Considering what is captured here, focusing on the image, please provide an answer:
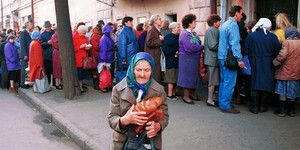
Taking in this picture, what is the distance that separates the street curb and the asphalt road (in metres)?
0.09

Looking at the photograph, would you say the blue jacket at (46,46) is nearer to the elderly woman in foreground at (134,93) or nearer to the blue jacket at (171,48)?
the blue jacket at (171,48)

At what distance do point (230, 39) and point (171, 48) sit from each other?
149 centimetres

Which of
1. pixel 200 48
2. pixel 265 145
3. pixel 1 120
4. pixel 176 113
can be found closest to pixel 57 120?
pixel 1 120

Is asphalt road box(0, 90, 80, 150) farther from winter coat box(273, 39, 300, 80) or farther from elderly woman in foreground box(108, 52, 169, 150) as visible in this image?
winter coat box(273, 39, 300, 80)

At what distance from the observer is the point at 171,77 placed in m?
6.68

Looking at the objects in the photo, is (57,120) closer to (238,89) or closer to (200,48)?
(200,48)

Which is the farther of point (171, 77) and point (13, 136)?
point (171, 77)

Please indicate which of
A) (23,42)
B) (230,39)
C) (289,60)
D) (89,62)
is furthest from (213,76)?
(23,42)

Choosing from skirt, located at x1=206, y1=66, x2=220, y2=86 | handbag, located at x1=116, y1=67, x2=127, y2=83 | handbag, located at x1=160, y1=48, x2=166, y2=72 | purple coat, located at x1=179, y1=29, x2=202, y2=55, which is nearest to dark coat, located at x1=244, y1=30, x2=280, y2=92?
skirt, located at x1=206, y1=66, x2=220, y2=86

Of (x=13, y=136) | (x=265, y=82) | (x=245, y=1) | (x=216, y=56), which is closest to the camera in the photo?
(x=13, y=136)

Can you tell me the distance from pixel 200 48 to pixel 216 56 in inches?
17.0

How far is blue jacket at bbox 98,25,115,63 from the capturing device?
7.65 metres

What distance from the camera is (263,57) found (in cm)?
557

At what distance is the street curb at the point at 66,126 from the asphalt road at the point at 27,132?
0.31 ft
